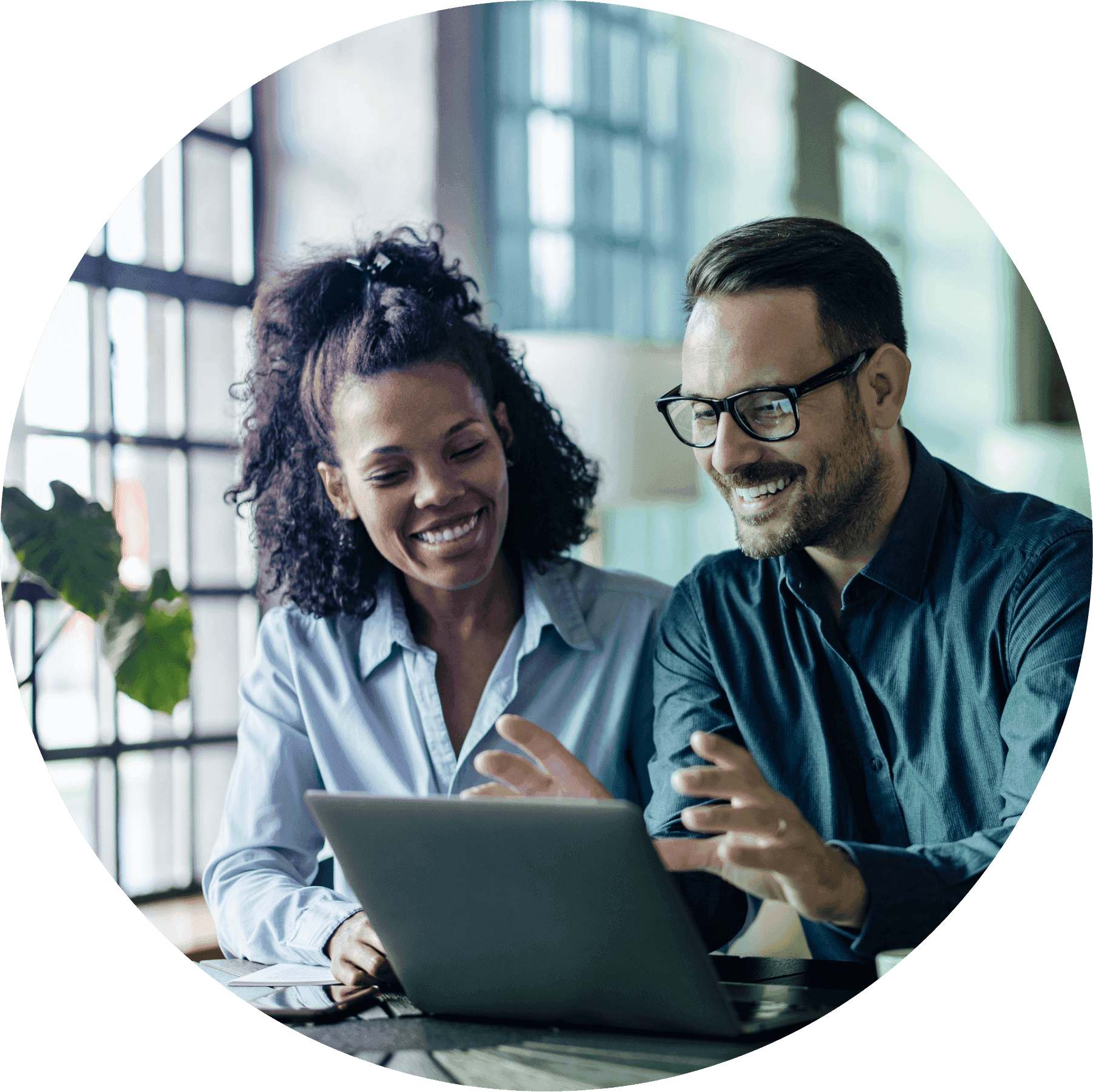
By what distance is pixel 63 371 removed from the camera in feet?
7.13

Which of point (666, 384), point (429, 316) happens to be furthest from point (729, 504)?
point (429, 316)

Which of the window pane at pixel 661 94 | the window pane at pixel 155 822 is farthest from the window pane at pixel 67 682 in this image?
the window pane at pixel 661 94

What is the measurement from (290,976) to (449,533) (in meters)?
0.83

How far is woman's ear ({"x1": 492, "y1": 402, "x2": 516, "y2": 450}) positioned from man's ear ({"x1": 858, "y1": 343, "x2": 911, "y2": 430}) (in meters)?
0.57

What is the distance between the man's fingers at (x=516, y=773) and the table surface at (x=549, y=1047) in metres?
0.39

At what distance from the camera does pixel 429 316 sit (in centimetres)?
195

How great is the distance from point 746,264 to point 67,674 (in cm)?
143

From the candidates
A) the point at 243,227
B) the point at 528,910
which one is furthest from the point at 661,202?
the point at 528,910

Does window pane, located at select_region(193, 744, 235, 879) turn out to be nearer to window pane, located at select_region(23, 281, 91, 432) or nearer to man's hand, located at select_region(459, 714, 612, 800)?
man's hand, located at select_region(459, 714, 612, 800)

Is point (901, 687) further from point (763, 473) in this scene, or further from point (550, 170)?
point (550, 170)

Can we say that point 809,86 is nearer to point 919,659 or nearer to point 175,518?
point 919,659

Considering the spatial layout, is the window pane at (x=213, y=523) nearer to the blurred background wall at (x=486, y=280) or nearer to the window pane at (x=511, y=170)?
the blurred background wall at (x=486, y=280)

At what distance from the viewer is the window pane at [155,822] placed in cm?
215

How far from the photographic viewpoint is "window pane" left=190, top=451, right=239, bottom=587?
6.84ft
